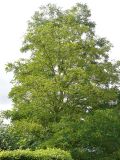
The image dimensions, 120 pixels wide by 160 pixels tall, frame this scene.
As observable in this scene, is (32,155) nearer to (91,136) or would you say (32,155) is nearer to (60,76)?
(91,136)

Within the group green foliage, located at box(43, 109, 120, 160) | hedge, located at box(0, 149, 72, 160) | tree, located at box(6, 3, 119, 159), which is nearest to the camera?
hedge, located at box(0, 149, 72, 160)

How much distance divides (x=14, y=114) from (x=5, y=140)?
9114 millimetres

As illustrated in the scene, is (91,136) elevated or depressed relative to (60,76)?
depressed

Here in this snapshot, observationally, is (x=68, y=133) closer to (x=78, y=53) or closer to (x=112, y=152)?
(x=112, y=152)

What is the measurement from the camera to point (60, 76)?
105 ft

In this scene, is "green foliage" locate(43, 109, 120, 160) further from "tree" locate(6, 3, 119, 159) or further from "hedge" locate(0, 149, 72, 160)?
"hedge" locate(0, 149, 72, 160)

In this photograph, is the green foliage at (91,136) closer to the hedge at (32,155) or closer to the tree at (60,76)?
the tree at (60,76)

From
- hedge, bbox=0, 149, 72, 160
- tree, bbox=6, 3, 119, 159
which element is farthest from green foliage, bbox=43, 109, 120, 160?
hedge, bbox=0, 149, 72, 160

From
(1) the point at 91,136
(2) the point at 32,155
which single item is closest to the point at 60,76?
(1) the point at 91,136

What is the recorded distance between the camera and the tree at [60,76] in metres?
31.0

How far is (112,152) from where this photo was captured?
94.3 feet

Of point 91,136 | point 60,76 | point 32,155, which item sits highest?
point 60,76

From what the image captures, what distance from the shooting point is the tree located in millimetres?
31047

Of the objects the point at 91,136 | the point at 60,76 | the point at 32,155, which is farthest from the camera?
the point at 60,76
